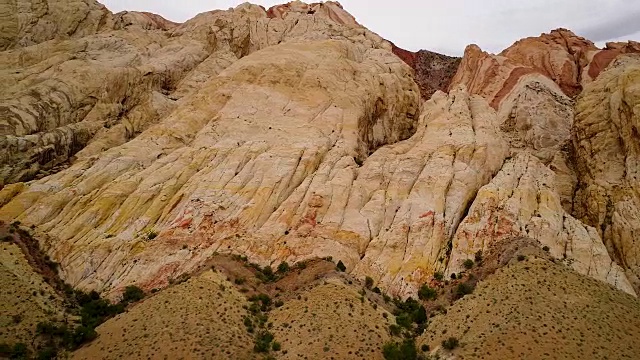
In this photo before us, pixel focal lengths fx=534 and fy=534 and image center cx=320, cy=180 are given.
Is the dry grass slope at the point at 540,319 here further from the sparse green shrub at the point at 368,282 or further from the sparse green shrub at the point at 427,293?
the sparse green shrub at the point at 368,282

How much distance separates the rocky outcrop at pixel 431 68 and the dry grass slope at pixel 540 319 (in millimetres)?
86793

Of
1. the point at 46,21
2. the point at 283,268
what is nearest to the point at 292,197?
the point at 283,268

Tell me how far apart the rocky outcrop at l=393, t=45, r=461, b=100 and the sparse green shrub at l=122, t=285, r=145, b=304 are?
93155 mm

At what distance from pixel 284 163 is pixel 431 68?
97.1m

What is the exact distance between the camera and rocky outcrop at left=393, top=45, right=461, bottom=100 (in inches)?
5434

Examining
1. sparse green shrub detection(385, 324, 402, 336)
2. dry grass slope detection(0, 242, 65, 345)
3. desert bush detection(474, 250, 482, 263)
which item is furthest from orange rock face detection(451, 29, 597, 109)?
dry grass slope detection(0, 242, 65, 345)

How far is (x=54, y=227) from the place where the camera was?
58781 millimetres

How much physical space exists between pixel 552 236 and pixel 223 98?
1926 inches

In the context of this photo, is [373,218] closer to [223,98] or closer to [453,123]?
[453,123]

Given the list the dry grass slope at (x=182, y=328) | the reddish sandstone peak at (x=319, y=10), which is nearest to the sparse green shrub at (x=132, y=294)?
the dry grass slope at (x=182, y=328)

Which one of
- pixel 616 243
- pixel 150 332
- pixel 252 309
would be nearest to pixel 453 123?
pixel 616 243

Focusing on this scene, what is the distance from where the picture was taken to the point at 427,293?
5056 centimetres

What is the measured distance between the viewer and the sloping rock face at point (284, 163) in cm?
5566

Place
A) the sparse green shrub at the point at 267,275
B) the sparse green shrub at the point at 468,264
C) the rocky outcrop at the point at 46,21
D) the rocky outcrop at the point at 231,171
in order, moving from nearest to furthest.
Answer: the sparse green shrub at the point at 468,264, the sparse green shrub at the point at 267,275, the rocky outcrop at the point at 231,171, the rocky outcrop at the point at 46,21
